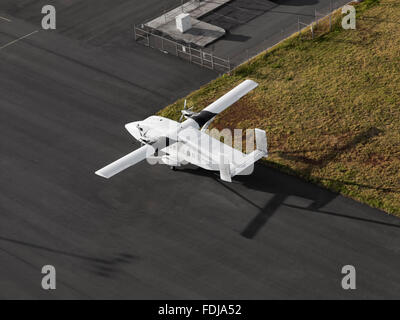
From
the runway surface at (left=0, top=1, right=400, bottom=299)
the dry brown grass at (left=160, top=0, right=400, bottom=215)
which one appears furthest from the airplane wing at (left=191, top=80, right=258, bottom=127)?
the runway surface at (left=0, top=1, right=400, bottom=299)

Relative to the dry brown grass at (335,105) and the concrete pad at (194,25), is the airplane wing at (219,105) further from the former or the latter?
the concrete pad at (194,25)

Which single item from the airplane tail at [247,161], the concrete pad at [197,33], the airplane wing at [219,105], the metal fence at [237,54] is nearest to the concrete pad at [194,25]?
the concrete pad at [197,33]

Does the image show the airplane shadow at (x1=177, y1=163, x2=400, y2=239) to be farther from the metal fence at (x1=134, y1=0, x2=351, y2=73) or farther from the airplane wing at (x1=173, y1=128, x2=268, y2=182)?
the metal fence at (x1=134, y1=0, x2=351, y2=73)

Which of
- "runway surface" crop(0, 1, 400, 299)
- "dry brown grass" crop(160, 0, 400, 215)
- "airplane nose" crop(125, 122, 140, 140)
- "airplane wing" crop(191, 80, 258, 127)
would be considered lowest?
"runway surface" crop(0, 1, 400, 299)

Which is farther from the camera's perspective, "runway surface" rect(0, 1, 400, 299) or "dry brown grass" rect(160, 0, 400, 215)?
"dry brown grass" rect(160, 0, 400, 215)
